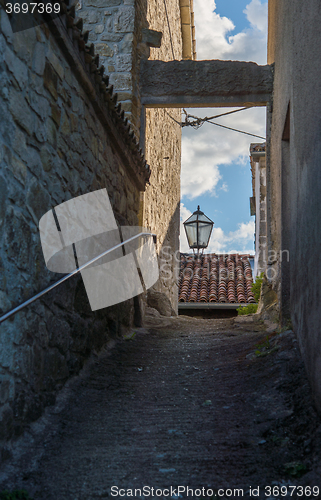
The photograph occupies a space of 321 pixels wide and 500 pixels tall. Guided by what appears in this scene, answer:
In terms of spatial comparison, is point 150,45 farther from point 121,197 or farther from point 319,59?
point 319,59

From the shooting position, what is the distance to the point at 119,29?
5.62 metres

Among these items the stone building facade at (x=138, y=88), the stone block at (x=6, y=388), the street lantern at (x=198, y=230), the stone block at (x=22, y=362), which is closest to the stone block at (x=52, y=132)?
the stone block at (x=22, y=362)

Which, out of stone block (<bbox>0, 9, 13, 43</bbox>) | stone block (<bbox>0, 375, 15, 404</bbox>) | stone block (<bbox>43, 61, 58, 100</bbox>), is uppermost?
stone block (<bbox>0, 9, 13, 43</bbox>)

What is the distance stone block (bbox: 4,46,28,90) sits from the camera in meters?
2.07

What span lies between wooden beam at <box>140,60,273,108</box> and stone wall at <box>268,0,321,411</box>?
1.35 m

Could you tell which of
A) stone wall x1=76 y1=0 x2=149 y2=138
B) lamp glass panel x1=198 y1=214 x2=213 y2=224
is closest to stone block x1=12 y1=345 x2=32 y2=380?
stone wall x1=76 y1=0 x2=149 y2=138

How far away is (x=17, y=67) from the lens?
7.11 feet

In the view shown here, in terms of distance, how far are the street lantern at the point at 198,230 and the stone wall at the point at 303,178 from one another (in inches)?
94.2

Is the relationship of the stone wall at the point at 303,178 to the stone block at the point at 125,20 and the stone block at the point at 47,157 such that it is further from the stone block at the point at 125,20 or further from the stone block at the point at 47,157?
the stone block at the point at 125,20

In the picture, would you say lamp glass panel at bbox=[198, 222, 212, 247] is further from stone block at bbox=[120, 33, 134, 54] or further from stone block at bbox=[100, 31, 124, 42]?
stone block at bbox=[100, 31, 124, 42]

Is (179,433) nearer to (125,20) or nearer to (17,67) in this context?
(17,67)

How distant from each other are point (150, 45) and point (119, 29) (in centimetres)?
55

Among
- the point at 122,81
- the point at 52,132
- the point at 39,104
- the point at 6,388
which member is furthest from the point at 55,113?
the point at 122,81

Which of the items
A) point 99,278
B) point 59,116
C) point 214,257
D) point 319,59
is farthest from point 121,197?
point 214,257
